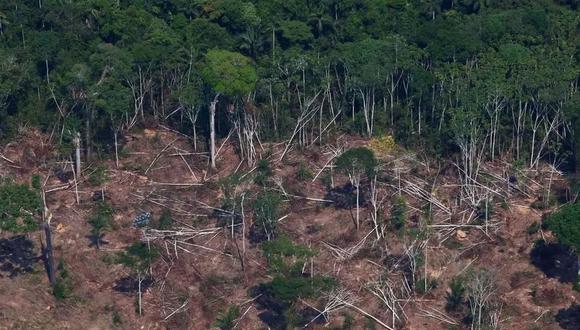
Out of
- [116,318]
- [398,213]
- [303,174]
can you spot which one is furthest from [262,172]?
[116,318]

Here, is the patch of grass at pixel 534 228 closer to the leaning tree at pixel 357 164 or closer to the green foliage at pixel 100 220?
the leaning tree at pixel 357 164

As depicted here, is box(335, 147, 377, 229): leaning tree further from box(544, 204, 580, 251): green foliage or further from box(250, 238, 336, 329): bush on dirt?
box(544, 204, 580, 251): green foliage

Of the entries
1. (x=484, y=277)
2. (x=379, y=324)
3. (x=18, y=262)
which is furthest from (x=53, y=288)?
(x=484, y=277)

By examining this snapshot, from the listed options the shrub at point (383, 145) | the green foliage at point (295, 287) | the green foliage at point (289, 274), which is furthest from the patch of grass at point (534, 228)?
the green foliage at point (295, 287)

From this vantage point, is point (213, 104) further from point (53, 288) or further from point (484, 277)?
point (484, 277)

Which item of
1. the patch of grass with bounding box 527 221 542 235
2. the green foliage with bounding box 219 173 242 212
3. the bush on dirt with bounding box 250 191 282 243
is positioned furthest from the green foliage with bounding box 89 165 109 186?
the patch of grass with bounding box 527 221 542 235

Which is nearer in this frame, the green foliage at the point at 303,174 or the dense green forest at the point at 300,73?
the green foliage at the point at 303,174

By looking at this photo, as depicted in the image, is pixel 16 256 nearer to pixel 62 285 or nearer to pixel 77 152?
pixel 62 285
